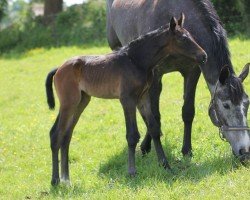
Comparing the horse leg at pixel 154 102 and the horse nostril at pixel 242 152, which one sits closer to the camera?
the horse nostril at pixel 242 152

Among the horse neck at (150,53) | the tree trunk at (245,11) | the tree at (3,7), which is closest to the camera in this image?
the horse neck at (150,53)

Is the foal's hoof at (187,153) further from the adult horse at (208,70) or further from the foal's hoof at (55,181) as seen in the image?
the foal's hoof at (55,181)

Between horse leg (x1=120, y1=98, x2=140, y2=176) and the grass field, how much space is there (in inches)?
7.5

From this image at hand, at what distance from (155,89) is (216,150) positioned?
1206 mm

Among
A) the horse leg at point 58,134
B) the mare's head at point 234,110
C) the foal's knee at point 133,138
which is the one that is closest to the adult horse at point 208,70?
the mare's head at point 234,110

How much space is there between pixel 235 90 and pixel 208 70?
541 mm

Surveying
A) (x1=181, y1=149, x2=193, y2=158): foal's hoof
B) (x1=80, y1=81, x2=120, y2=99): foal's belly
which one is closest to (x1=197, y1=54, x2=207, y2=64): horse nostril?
(x1=80, y1=81, x2=120, y2=99): foal's belly

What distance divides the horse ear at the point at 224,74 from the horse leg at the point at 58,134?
1.89m

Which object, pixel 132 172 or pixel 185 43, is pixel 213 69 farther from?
pixel 132 172

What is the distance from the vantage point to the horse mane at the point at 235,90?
5.95m

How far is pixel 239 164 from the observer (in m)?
5.79

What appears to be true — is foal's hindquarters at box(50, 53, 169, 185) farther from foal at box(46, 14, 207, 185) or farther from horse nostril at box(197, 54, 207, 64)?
horse nostril at box(197, 54, 207, 64)

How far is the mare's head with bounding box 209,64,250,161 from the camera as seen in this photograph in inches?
234

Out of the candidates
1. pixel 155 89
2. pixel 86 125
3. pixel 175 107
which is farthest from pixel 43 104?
pixel 155 89
